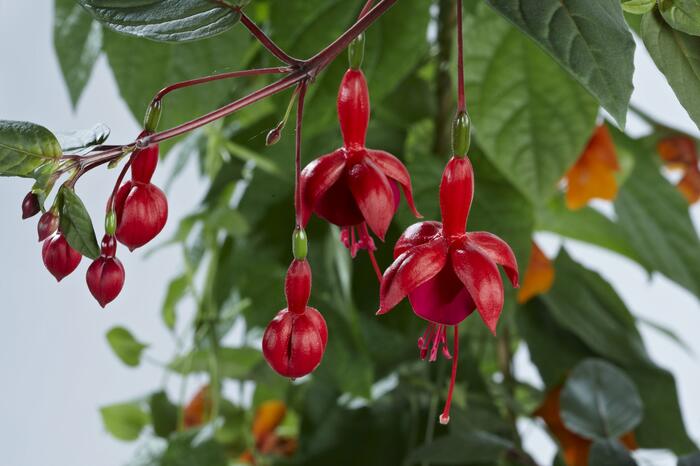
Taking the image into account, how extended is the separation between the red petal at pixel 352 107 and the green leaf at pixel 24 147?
65mm

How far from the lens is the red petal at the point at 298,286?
21cm

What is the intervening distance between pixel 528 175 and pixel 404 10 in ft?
0.36

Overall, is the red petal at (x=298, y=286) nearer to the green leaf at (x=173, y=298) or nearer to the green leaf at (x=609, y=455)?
the green leaf at (x=609, y=455)

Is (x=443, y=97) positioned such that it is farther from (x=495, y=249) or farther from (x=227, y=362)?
(x=495, y=249)

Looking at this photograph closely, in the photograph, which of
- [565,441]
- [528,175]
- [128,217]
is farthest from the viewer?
[565,441]

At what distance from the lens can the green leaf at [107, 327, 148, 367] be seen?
661mm

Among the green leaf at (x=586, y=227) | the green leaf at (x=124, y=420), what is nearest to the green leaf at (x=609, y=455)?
the green leaf at (x=586, y=227)

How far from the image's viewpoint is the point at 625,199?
613mm

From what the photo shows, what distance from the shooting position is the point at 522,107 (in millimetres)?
470

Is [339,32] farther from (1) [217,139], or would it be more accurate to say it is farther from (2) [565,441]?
(2) [565,441]

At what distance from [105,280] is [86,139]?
0.09 feet

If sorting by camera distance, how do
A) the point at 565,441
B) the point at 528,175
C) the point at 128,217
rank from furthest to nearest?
the point at 565,441, the point at 528,175, the point at 128,217

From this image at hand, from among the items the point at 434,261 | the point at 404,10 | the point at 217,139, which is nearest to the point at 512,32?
the point at 404,10

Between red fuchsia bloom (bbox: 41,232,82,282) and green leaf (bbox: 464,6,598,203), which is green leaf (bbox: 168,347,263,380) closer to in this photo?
green leaf (bbox: 464,6,598,203)
